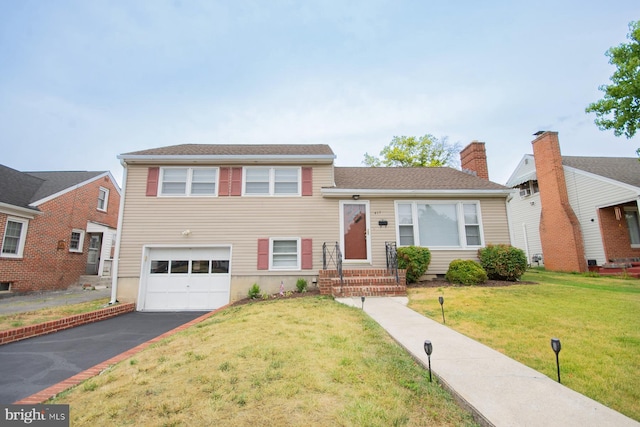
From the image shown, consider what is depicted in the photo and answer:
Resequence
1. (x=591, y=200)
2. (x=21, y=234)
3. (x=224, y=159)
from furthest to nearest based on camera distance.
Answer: (x=591, y=200) → (x=21, y=234) → (x=224, y=159)

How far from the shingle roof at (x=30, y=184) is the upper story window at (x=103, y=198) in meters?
1.13

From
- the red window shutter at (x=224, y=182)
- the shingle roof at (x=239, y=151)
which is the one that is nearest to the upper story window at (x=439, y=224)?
the shingle roof at (x=239, y=151)

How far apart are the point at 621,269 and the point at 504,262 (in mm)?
7116

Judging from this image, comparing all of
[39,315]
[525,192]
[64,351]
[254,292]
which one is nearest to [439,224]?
[254,292]

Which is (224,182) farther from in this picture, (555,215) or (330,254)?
(555,215)

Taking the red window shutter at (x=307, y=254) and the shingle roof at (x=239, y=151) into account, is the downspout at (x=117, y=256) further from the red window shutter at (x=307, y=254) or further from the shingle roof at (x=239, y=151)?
the red window shutter at (x=307, y=254)

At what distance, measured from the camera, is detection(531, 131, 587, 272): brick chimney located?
13.6m

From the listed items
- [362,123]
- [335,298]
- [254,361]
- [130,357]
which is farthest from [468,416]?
[362,123]

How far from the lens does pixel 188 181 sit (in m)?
10.8

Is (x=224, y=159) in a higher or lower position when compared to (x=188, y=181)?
higher

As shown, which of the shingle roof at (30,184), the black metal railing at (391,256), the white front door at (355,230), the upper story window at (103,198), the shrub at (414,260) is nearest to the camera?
the black metal railing at (391,256)

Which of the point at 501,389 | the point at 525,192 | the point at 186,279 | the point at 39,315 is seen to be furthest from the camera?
the point at 525,192

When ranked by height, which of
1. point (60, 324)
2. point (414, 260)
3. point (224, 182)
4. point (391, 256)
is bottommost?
point (60, 324)

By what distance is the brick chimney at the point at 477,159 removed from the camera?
1264 centimetres
